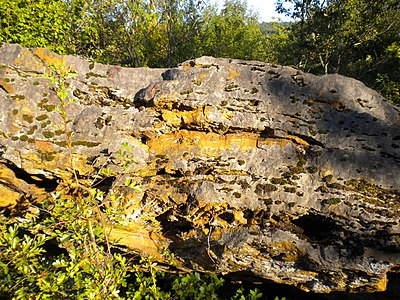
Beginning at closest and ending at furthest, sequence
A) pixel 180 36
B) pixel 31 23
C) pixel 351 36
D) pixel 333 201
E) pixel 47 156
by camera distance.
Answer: pixel 333 201
pixel 47 156
pixel 31 23
pixel 351 36
pixel 180 36

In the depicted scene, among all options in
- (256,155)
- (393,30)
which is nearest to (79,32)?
(256,155)

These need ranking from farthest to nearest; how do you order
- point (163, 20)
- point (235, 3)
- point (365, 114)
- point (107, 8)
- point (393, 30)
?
1. point (235, 3)
2. point (393, 30)
3. point (163, 20)
4. point (107, 8)
5. point (365, 114)

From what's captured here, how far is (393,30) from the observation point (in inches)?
631

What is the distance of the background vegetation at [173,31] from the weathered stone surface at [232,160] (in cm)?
676

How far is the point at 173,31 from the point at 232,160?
12974 mm

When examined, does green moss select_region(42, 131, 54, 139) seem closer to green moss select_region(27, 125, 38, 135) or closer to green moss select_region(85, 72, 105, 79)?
green moss select_region(27, 125, 38, 135)

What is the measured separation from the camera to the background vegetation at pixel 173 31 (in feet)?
36.7

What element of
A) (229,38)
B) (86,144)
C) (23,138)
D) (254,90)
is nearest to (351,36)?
(229,38)

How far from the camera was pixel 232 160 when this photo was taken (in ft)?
17.8

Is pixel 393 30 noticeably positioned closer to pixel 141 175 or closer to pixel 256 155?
pixel 256 155

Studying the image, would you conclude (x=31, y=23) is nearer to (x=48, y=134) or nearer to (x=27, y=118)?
(x=27, y=118)

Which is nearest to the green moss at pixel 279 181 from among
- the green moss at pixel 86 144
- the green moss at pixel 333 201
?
the green moss at pixel 333 201

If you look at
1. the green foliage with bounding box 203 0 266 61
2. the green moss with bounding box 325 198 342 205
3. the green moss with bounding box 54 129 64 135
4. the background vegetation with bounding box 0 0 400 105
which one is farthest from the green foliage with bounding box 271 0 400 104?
the green moss with bounding box 54 129 64 135

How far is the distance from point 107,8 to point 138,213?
491 inches
